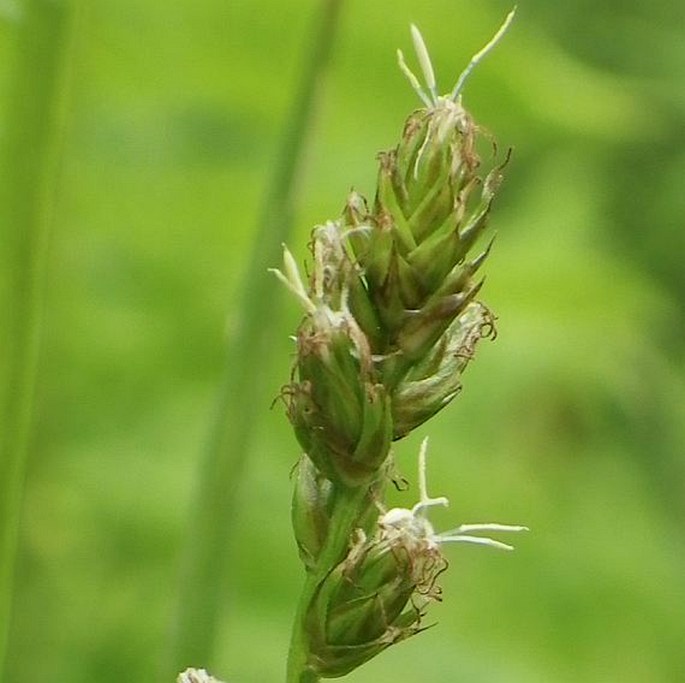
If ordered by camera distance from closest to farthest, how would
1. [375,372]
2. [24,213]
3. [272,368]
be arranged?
[375,372] → [24,213] → [272,368]

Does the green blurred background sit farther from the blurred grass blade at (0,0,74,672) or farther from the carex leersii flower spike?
the carex leersii flower spike

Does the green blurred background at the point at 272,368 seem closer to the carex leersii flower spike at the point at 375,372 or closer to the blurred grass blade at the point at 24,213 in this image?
the blurred grass blade at the point at 24,213

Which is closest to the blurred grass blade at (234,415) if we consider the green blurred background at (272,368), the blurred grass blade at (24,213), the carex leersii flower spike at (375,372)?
the blurred grass blade at (24,213)

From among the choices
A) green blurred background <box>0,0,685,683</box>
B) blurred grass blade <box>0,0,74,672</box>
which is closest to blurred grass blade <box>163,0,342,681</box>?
blurred grass blade <box>0,0,74,672</box>

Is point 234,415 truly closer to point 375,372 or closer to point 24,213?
point 24,213

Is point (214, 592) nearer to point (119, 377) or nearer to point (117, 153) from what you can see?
point (119, 377)

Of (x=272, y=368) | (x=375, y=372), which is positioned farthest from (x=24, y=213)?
(x=272, y=368)

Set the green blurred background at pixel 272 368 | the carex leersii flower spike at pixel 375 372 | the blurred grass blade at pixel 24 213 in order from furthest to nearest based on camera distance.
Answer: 1. the green blurred background at pixel 272 368
2. the blurred grass blade at pixel 24 213
3. the carex leersii flower spike at pixel 375 372
